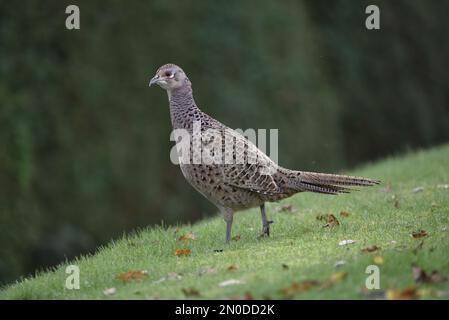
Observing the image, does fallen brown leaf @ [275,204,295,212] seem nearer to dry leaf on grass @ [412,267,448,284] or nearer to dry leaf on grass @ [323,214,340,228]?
dry leaf on grass @ [323,214,340,228]

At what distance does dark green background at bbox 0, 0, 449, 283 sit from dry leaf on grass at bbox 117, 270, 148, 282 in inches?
265

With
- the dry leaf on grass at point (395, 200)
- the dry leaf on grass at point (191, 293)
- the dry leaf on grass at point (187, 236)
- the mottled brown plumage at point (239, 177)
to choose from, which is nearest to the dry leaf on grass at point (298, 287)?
the dry leaf on grass at point (191, 293)

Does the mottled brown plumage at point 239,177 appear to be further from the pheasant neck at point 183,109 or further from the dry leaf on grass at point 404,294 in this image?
the dry leaf on grass at point 404,294

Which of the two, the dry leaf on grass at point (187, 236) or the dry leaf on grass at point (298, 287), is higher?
the dry leaf on grass at point (298, 287)

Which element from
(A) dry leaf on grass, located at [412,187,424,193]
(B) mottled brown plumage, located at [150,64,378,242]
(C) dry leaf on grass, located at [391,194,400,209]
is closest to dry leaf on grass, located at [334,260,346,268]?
(B) mottled brown plumage, located at [150,64,378,242]

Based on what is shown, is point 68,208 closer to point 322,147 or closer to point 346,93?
point 322,147

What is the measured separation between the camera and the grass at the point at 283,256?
21.6 ft

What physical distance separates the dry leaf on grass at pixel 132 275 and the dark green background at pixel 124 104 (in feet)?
22.1

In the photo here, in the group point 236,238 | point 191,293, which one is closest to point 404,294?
point 191,293

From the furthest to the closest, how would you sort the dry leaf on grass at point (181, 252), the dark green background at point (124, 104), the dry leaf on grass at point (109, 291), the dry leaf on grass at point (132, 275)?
the dark green background at point (124, 104)
the dry leaf on grass at point (181, 252)
the dry leaf on grass at point (132, 275)
the dry leaf on grass at point (109, 291)

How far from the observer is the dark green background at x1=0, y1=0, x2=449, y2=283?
1538cm

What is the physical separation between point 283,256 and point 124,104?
9951 millimetres

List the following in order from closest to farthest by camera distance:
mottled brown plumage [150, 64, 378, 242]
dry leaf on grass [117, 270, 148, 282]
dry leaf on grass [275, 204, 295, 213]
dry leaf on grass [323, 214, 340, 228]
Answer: dry leaf on grass [117, 270, 148, 282] → mottled brown plumage [150, 64, 378, 242] → dry leaf on grass [323, 214, 340, 228] → dry leaf on grass [275, 204, 295, 213]

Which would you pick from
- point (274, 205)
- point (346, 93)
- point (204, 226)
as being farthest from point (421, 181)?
point (346, 93)
